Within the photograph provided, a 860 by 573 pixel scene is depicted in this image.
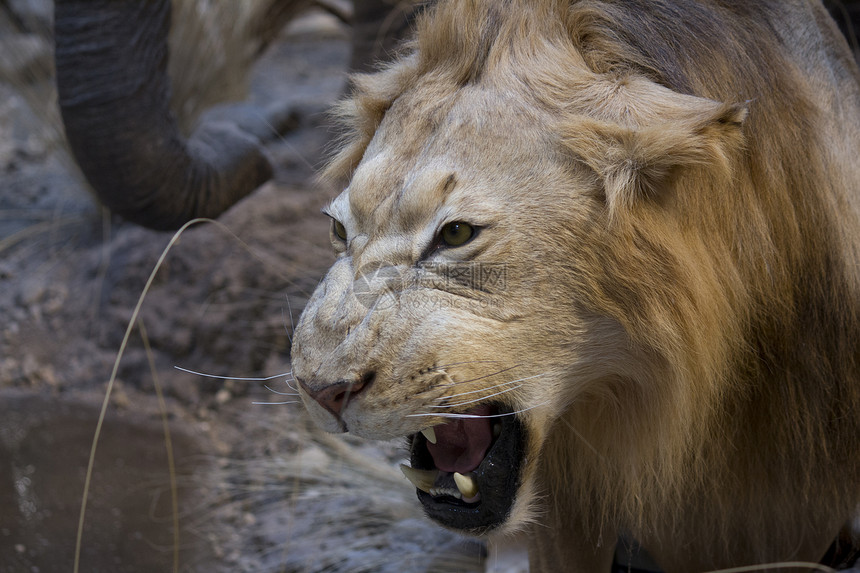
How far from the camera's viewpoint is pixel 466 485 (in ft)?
5.10

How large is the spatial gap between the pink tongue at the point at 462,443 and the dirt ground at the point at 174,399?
25.2 inches

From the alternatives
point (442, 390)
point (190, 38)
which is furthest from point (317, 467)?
point (190, 38)

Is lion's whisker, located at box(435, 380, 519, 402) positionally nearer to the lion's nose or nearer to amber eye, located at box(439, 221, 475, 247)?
the lion's nose

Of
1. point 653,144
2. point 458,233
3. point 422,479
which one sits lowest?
point 422,479

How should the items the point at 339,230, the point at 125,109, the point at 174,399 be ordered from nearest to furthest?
the point at 339,230
the point at 125,109
the point at 174,399

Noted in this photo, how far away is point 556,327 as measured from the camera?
58.9 inches

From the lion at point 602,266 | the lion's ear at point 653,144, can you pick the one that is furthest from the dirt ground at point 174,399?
the lion's ear at point 653,144

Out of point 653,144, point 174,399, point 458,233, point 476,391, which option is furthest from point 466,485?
point 174,399

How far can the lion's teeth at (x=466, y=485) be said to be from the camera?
1.56 metres

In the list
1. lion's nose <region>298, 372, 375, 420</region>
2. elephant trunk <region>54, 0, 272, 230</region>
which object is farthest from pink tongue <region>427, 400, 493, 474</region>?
elephant trunk <region>54, 0, 272, 230</region>

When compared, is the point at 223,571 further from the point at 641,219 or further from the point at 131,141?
the point at 641,219

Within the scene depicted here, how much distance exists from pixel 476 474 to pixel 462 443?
10 cm

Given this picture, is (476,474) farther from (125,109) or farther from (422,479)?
(125,109)

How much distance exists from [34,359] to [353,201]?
2.55 m
